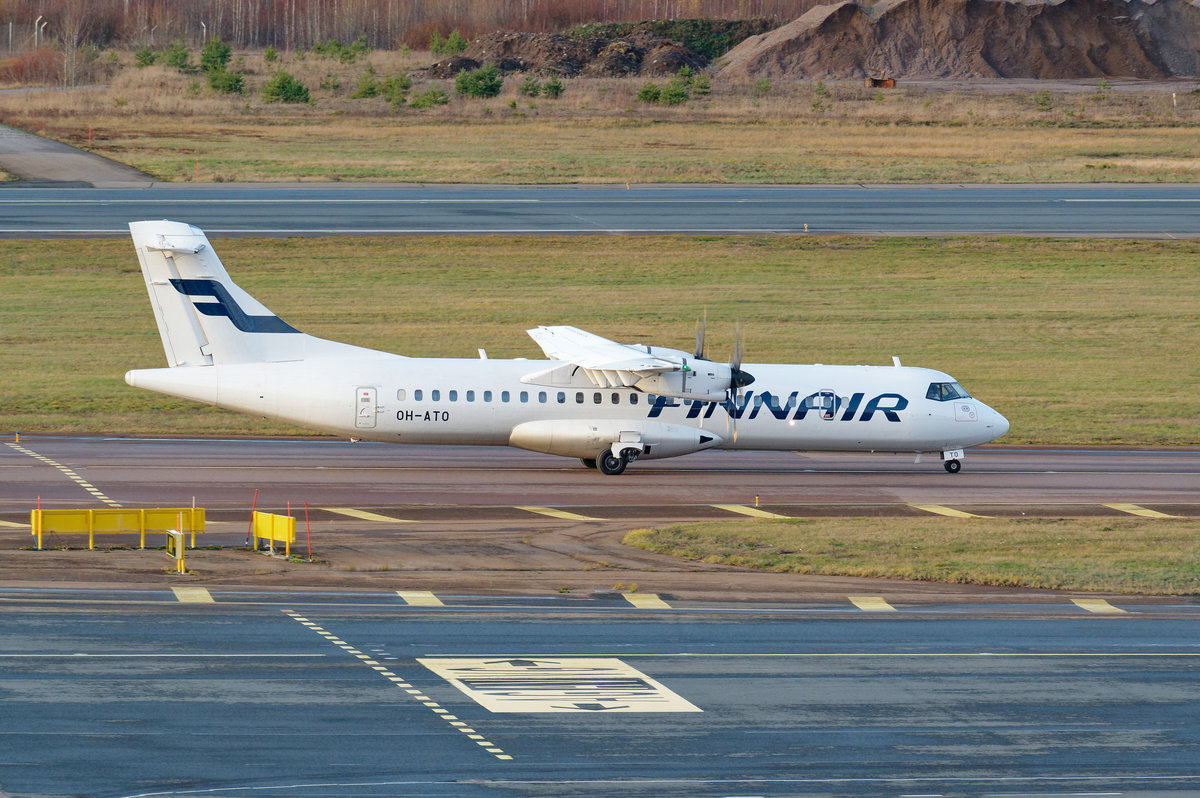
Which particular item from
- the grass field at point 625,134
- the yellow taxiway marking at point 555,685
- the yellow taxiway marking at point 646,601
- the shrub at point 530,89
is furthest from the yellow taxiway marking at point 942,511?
the shrub at point 530,89

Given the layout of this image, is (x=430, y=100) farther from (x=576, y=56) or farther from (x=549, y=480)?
(x=549, y=480)

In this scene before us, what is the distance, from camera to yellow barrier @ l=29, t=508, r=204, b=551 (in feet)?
84.5

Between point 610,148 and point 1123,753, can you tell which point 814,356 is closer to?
point 1123,753

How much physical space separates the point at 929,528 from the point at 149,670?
17118 mm

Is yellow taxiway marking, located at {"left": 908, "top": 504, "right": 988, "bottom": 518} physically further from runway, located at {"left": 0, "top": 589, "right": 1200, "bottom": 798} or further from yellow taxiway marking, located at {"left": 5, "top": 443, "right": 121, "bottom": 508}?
yellow taxiway marking, located at {"left": 5, "top": 443, "right": 121, "bottom": 508}

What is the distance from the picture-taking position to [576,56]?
13288cm

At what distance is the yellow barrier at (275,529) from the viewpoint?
25641 millimetres

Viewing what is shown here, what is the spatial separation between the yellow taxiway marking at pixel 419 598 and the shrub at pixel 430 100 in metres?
85.9

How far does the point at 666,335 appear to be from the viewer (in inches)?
2068

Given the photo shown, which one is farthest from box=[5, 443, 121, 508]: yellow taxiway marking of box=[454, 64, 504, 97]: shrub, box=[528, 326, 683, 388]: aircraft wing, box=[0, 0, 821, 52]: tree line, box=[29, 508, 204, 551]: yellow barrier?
box=[0, 0, 821, 52]: tree line

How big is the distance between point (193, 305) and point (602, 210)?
124 ft

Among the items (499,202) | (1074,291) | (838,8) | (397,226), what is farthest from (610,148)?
(838,8)

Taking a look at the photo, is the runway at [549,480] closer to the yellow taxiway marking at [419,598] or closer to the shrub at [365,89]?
the yellow taxiway marking at [419,598]

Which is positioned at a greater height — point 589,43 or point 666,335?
point 589,43
